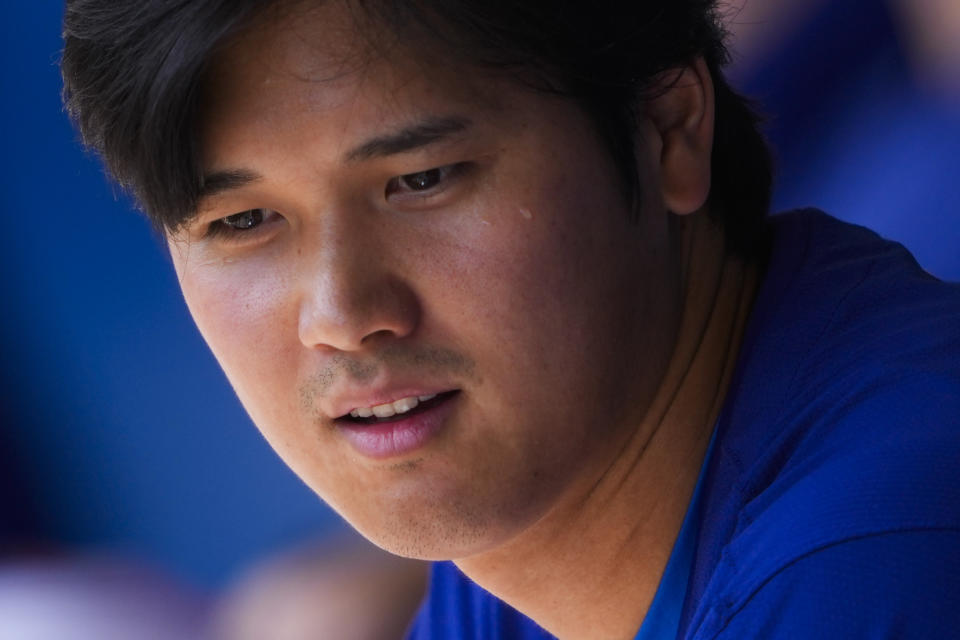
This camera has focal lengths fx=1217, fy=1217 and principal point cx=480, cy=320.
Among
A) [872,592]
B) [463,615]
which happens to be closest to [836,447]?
[872,592]

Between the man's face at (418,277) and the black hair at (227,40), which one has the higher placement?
the black hair at (227,40)

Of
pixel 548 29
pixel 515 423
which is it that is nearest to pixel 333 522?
pixel 515 423

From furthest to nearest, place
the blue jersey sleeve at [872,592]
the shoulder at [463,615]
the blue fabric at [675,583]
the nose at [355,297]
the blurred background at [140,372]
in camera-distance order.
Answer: the blurred background at [140,372]
the shoulder at [463,615]
the blue fabric at [675,583]
the nose at [355,297]
the blue jersey sleeve at [872,592]

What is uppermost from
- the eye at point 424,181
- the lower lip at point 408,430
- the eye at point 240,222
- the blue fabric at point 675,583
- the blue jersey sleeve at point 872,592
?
the eye at point 240,222

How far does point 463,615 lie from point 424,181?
0.71 meters

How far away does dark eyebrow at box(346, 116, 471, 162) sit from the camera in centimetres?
102

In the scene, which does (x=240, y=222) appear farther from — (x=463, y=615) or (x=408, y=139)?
(x=463, y=615)

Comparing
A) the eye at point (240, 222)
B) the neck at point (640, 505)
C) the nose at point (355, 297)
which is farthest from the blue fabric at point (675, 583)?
the eye at point (240, 222)

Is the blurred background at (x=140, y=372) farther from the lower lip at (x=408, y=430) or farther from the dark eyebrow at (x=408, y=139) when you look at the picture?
the dark eyebrow at (x=408, y=139)

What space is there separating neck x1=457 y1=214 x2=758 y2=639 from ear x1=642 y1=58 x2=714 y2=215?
86 millimetres

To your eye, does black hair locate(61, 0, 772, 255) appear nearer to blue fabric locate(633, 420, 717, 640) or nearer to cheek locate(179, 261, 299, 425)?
cheek locate(179, 261, 299, 425)

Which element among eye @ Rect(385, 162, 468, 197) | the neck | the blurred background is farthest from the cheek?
the blurred background

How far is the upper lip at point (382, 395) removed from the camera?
106 centimetres

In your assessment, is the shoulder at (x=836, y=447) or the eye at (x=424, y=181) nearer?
the shoulder at (x=836, y=447)
